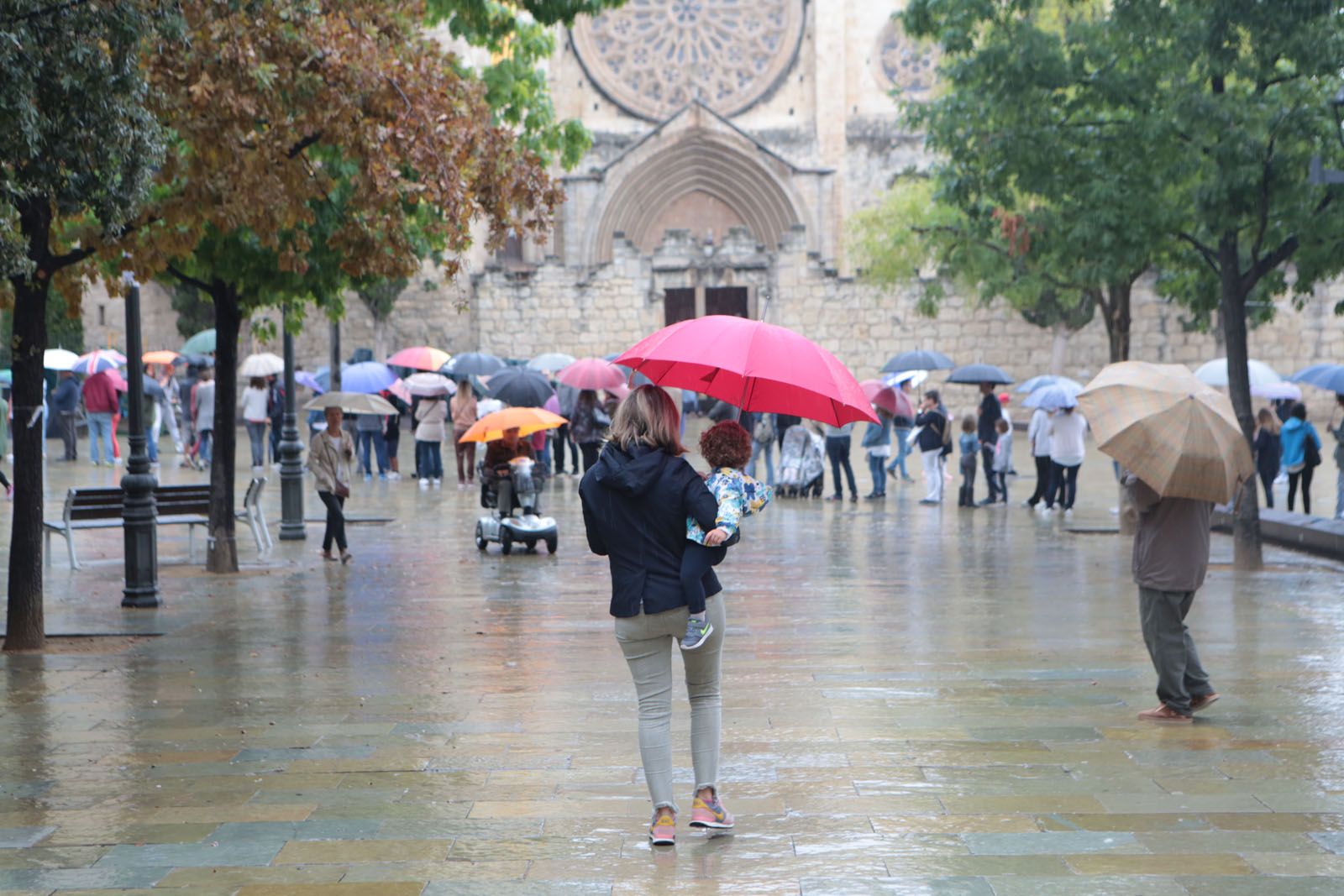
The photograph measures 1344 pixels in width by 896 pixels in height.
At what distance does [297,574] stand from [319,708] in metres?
5.37

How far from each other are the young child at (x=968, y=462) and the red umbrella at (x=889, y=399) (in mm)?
1694

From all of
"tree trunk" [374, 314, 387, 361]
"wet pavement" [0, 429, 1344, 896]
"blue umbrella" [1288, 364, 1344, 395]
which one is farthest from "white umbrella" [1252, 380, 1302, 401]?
"tree trunk" [374, 314, 387, 361]

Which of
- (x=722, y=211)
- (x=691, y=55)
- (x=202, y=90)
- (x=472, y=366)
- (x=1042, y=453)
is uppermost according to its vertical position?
(x=691, y=55)

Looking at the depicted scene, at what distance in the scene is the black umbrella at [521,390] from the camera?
19484 mm

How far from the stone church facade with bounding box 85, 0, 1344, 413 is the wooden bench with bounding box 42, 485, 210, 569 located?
24.2 meters

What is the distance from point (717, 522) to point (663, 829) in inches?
39.1

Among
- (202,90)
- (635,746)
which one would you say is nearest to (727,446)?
(635,746)

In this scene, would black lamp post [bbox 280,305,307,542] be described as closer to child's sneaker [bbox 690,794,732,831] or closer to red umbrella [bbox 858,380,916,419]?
red umbrella [bbox 858,380,916,419]

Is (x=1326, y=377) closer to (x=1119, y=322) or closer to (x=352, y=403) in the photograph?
(x=1119, y=322)

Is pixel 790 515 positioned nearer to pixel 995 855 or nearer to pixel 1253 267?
pixel 1253 267

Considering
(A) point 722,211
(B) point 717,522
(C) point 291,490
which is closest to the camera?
(B) point 717,522

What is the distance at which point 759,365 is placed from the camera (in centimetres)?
532

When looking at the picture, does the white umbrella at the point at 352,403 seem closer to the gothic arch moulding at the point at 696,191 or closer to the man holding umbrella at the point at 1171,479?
the man holding umbrella at the point at 1171,479

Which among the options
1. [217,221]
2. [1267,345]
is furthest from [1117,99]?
[1267,345]
